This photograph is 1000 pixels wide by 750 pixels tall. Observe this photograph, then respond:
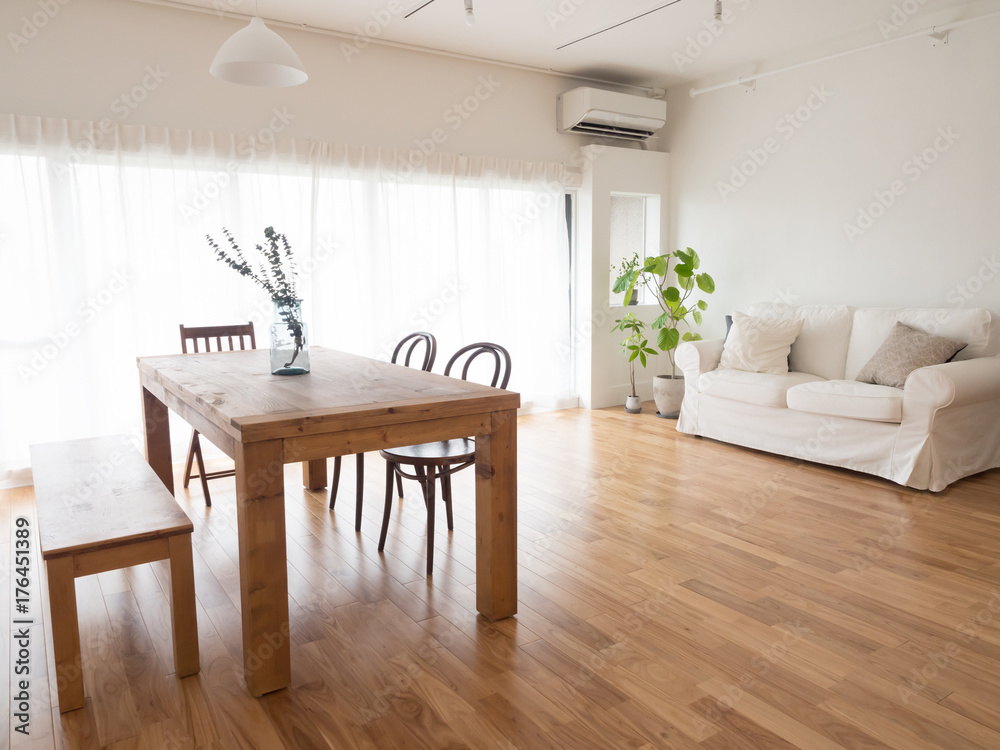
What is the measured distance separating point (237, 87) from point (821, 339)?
4099 mm

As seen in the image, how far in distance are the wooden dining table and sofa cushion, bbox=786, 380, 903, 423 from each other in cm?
245

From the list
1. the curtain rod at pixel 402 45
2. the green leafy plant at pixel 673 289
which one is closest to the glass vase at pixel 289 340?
the curtain rod at pixel 402 45

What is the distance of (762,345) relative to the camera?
4.69 metres

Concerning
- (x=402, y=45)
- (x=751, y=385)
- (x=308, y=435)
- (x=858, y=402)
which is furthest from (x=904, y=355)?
(x=402, y=45)

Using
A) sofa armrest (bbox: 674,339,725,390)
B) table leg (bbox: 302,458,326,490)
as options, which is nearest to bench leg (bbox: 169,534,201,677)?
table leg (bbox: 302,458,326,490)

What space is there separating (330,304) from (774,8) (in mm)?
3338

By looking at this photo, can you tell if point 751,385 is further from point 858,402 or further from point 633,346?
point 633,346

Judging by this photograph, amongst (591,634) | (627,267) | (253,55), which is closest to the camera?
(591,634)

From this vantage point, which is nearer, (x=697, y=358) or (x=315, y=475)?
(x=315, y=475)

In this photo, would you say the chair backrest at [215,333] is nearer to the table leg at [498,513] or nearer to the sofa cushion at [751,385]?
the table leg at [498,513]

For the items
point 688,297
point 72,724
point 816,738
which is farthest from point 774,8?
point 72,724

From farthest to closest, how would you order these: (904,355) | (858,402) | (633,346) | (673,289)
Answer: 1. (633,346)
2. (673,289)
3. (904,355)
4. (858,402)

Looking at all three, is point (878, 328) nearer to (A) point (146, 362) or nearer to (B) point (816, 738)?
(B) point (816, 738)

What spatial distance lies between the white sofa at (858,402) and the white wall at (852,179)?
0.40 meters
